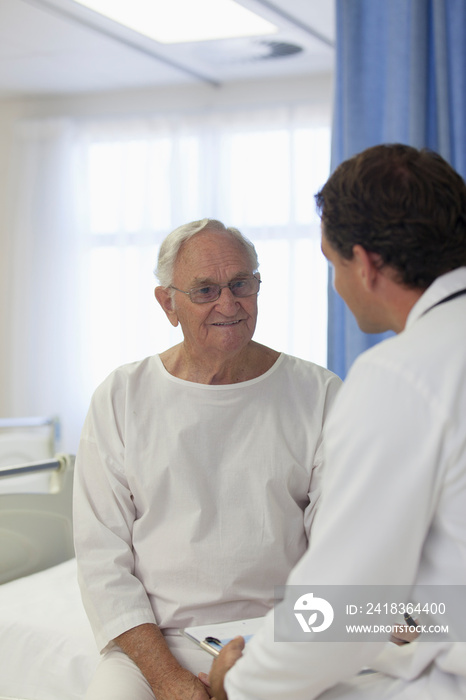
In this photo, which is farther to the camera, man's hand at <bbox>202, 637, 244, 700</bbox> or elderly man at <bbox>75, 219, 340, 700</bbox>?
elderly man at <bbox>75, 219, 340, 700</bbox>

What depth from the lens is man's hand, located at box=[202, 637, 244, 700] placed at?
121 cm

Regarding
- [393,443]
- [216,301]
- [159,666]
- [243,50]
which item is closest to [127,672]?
[159,666]

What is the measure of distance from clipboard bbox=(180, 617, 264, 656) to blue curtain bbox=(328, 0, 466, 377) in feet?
3.97

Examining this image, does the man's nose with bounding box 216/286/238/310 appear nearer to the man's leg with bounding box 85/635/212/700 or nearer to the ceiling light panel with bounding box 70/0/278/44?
the man's leg with bounding box 85/635/212/700

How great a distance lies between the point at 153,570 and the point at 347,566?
0.80 m

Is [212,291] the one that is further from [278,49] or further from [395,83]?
[278,49]

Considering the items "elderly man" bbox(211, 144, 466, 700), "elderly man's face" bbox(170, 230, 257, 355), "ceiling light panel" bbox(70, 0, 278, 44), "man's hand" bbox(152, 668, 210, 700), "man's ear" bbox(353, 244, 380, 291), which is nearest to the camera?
"elderly man" bbox(211, 144, 466, 700)

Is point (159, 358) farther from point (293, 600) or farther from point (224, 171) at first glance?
point (224, 171)

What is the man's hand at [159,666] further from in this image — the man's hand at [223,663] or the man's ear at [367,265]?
the man's ear at [367,265]

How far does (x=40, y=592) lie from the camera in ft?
6.77

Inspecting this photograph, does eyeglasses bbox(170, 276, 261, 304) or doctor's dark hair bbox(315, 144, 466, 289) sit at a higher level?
doctor's dark hair bbox(315, 144, 466, 289)

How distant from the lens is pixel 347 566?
93 centimetres

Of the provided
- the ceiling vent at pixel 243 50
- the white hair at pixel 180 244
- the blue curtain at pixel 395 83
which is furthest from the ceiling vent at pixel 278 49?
the white hair at pixel 180 244

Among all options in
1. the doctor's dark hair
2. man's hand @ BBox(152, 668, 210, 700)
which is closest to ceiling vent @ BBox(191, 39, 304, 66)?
the doctor's dark hair
